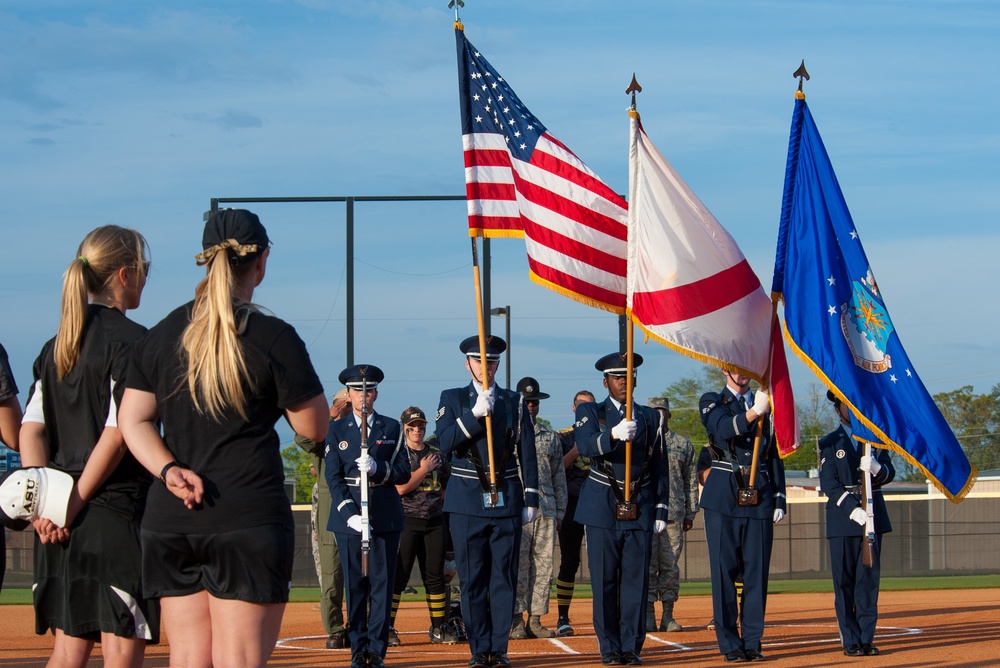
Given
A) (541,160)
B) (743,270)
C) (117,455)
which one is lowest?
(117,455)

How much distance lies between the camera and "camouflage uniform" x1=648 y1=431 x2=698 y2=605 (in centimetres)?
1300

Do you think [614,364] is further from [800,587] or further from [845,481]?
[800,587]

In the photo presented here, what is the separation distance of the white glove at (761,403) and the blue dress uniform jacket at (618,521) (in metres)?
0.77

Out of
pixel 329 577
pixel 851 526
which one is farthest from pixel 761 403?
pixel 329 577

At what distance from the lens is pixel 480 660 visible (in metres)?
9.33

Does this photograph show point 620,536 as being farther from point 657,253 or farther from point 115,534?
point 115,534

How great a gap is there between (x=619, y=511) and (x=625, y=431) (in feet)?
2.50

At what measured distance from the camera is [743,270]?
9836 millimetres

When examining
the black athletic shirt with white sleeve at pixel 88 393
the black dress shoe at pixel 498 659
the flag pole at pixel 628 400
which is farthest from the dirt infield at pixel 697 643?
the black athletic shirt with white sleeve at pixel 88 393

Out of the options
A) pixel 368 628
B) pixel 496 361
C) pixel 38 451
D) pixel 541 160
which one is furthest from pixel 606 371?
pixel 38 451

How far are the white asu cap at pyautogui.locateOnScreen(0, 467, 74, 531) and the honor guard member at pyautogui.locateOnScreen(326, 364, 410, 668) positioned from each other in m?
4.52

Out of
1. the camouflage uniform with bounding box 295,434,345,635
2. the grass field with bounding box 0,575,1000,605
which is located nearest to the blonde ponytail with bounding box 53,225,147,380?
the camouflage uniform with bounding box 295,434,345,635

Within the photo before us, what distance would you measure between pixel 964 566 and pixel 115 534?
2561cm

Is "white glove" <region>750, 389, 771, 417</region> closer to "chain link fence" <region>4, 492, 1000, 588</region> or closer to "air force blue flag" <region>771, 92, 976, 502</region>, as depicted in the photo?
"air force blue flag" <region>771, 92, 976, 502</region>
